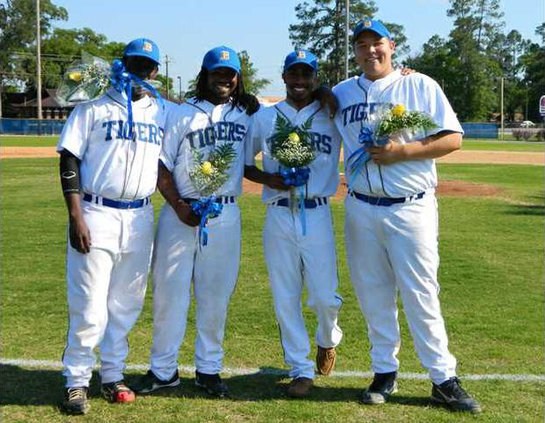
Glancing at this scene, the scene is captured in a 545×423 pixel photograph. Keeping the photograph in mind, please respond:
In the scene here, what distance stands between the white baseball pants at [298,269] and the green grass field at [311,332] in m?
0.34

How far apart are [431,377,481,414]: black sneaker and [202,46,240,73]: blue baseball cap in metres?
2.51

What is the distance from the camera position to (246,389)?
4.48 meters

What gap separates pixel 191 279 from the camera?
4.50 m

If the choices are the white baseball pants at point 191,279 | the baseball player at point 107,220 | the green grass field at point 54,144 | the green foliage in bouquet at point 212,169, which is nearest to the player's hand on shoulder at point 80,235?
the baseball player at point 107,220

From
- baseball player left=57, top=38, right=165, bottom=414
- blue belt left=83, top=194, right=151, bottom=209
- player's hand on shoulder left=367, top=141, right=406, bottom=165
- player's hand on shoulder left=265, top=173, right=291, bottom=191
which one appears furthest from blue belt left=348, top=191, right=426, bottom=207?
blue belt left=83, top=194, right=151, bottom=209

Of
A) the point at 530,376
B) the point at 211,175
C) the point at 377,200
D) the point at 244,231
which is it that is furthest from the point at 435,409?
the point at 244,231

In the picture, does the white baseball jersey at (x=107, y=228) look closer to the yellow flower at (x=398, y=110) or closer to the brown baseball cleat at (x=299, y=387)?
the brown baseball cleat at (x=299, y=387)

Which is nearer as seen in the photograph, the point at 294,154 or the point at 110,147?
the point at 110,147

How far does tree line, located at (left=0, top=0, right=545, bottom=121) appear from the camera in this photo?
73.7 meters

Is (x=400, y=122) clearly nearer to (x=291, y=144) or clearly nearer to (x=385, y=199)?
(x=385, y=199)

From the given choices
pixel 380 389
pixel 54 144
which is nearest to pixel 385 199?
pixel 380 389

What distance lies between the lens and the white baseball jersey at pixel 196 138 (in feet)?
14.4

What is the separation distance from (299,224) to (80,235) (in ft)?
4.76

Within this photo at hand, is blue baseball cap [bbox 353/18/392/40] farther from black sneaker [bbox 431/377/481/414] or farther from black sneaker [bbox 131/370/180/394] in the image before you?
black sneaker [bbox 131/370/180/394]
